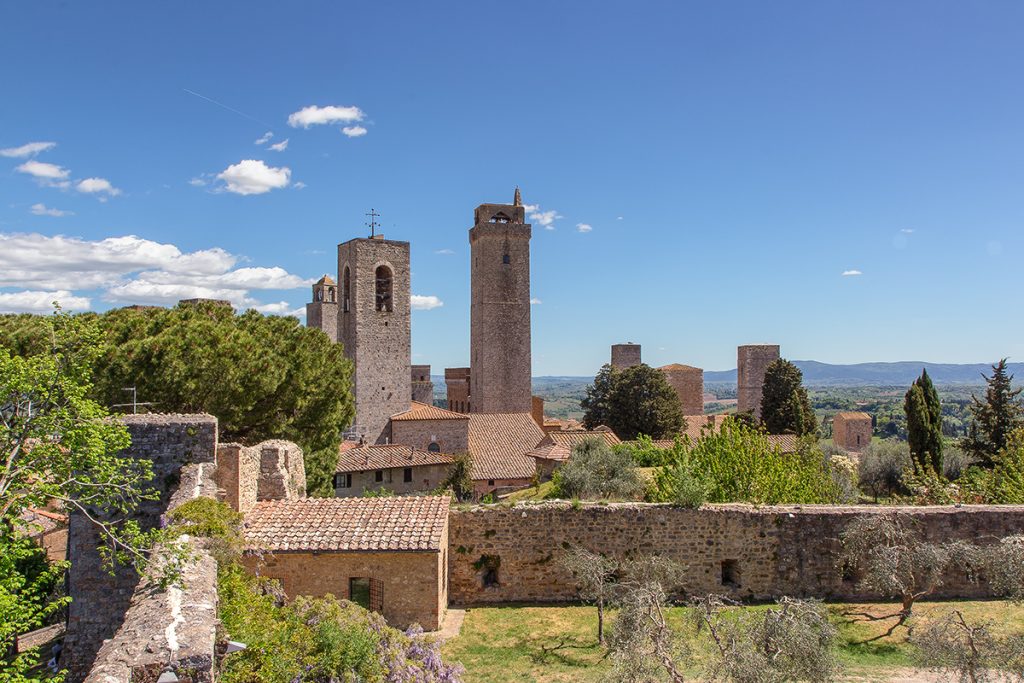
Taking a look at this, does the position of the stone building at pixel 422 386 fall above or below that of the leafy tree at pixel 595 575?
above

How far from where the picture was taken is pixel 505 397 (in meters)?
53.3

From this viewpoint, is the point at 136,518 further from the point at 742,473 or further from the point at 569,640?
the point at 742,473

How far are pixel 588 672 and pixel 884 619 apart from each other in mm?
6034

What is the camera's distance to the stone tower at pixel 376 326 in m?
43.3

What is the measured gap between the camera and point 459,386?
59.0 metres

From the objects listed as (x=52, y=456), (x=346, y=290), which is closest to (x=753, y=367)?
(x=346, y=290)

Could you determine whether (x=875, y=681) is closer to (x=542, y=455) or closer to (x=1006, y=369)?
(x=542, y=455)

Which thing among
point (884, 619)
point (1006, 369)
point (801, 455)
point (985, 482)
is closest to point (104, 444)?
point (884, 619)

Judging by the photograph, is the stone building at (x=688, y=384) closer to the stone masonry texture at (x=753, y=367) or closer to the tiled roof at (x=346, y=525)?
the stone masonry texture at (x=753, y=367)

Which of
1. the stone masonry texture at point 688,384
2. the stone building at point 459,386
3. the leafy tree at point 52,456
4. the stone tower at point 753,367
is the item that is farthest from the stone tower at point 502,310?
the leafy tree at point 52,456

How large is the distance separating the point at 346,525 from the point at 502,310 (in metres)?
41.5

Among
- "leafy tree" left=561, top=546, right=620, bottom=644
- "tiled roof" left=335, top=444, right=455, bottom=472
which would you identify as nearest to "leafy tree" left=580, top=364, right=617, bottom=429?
"tiled roof" left=335, top=444, right=455, bottom=472

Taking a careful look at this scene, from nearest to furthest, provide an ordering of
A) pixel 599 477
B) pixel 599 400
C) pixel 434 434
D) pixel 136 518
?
pixel 136 518, pixel 599 477, pixel 434 434, pixel 599 400

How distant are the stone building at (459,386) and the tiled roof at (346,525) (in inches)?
1723
